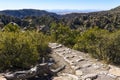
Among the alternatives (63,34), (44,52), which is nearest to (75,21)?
(63,34)

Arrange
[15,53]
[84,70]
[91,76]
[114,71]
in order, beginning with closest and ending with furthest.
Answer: [91,76] → [114,71] → [84,70] → [15,53]

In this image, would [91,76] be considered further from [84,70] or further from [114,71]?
[114,71]

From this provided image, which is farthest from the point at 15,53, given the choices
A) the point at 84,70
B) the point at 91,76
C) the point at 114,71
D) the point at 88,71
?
the point at 114,71

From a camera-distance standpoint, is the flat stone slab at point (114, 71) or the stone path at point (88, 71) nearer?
the stone path at point (88, 71)

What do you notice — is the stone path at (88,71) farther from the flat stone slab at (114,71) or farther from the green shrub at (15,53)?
the green shrub at (15,53)

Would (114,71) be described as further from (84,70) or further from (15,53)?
(15,53)

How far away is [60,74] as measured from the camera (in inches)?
464

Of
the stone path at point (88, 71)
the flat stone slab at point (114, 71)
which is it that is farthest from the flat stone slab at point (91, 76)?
the flat stone slab at point (114, 71)

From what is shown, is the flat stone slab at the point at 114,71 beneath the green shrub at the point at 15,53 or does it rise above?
beneath

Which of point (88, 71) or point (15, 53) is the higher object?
point (15, 53)

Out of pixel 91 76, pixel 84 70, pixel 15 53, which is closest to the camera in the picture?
pixel 91 76

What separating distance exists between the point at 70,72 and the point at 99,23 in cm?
13403

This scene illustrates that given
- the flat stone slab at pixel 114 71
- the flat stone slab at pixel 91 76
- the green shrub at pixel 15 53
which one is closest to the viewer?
the flat stone slab at pixel 91 76

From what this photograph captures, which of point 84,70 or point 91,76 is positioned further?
point 84,70
